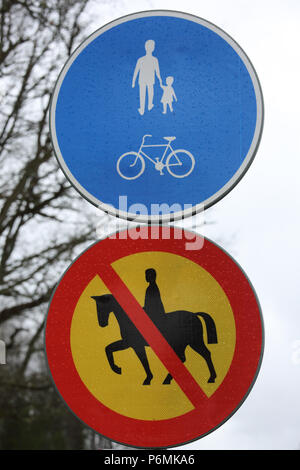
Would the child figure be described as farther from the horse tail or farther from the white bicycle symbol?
the horse tail

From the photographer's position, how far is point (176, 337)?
1536 millimetres

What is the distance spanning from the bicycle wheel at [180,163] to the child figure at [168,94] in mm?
148

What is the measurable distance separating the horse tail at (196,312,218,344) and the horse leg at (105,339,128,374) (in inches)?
8.7

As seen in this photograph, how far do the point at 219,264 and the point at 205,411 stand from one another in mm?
398

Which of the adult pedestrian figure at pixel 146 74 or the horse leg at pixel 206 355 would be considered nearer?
the horse leg at pixel 206 355

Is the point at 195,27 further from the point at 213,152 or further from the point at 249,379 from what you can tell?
the point at 249,379

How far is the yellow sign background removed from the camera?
5.01 ft

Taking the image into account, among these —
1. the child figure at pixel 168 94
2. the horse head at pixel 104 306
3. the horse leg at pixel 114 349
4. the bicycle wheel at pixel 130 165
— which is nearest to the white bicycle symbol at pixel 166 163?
the bicycle wheel at pixel 130 165

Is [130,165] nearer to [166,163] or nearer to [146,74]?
[166,163]

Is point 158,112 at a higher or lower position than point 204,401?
higher

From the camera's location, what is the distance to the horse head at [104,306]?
157 cm

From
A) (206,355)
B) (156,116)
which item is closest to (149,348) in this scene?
(206,355)

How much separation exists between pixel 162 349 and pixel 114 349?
132 mm

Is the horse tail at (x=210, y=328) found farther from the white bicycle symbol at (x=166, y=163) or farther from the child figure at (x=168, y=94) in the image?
the child figure at (x=168, y=94)
